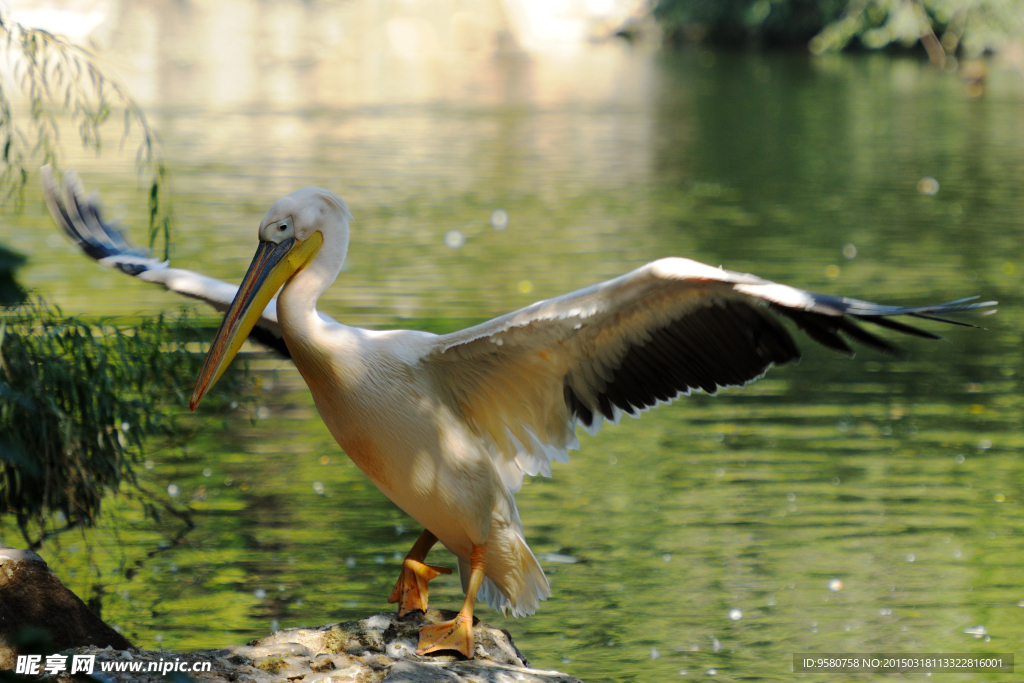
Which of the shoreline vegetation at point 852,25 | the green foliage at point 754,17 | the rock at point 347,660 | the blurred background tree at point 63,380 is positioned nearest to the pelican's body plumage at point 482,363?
the rock at point 347,660

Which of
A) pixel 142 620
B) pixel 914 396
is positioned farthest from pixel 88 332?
pixel 914 396

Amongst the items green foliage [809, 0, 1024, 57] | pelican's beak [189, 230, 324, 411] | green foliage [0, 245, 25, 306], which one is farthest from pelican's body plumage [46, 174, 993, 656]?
green foliage [809, 0, 1024, 57]

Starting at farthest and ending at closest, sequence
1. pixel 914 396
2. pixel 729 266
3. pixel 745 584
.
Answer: pixel 729 266 → pixel 914 396 → pixel 745 584

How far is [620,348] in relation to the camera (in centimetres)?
367

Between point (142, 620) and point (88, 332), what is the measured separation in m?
1.31

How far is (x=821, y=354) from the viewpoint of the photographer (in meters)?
9.01

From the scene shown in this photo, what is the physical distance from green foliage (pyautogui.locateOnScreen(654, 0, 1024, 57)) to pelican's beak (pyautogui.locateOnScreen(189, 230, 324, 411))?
974 inches

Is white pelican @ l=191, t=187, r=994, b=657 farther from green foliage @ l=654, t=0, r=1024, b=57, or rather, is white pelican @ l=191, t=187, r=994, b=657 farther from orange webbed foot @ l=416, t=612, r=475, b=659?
green foliage @ l=654, t=0, r=1024, b=57

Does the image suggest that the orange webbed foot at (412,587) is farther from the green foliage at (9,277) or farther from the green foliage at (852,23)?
the green foliage at (852,23)

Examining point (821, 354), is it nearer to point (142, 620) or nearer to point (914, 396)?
point (914, 396)

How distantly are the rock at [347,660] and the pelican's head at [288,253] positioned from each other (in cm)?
91

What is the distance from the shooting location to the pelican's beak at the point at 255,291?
344 cm

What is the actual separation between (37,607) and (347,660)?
1.01 m

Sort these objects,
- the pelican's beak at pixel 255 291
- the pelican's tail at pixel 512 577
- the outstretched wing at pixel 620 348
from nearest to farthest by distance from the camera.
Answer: the outstretched wing at pixel 620 348
the pelican's beak at pixel 255 291
the pelican's tail at pixel 512 577
